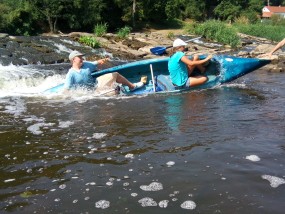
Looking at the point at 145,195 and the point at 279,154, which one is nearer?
the point at 145,195

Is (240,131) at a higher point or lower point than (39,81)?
higher

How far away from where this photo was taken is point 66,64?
54.2 feet

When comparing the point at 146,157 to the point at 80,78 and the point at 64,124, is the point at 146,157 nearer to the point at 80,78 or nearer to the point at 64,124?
the point at 64,124

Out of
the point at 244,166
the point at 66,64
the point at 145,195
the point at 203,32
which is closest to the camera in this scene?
the point at 145,195

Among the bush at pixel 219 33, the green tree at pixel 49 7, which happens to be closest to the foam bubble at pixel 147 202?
the bush at pixel 219 33

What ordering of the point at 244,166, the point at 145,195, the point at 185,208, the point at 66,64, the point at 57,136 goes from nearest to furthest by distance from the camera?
the point at 185,208 → the point at 145,195 → the point at 244,166 → the point at 57,136 → the point at 66,64

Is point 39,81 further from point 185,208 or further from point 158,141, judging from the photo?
point 185,208

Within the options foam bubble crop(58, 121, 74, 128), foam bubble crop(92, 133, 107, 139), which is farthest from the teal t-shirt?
foam bubble crop(92, 133, 107, 139)

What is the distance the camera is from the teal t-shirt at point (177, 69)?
26.4 ft

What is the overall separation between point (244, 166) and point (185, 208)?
1.02 metres

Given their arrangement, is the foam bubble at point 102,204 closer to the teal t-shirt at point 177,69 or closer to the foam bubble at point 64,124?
the foam bubble at point 64,124

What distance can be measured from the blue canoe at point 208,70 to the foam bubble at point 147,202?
5.41 m

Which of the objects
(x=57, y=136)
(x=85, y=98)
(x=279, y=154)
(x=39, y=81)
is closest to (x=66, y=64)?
(x=39, y=81)

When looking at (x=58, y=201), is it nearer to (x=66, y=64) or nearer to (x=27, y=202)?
(x=27, y=202)
